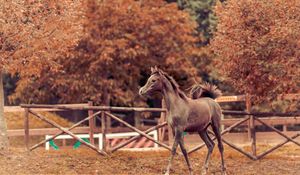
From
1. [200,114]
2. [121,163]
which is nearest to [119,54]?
[121,163]

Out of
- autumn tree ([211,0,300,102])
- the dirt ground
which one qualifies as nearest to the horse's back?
the dirt ground

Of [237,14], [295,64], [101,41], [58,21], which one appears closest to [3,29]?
[58,21]

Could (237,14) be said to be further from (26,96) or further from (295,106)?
(26,96)

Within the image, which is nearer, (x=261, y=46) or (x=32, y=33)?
(x=32, y=33)

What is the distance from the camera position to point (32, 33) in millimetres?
18766

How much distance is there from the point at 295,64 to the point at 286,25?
1.17 meters

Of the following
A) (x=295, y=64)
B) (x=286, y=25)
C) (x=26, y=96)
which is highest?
(x=286, y=25)

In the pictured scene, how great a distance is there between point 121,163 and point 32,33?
454cm

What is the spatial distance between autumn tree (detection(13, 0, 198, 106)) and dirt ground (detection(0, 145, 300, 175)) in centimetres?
1350

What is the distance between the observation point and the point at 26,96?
3569 centimetres

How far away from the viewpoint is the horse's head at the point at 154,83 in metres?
15.8

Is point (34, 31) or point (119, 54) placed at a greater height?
point (34, 31)

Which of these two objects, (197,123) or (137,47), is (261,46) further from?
(137,47)

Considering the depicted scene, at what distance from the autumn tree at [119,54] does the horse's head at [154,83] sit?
53.3 feet
